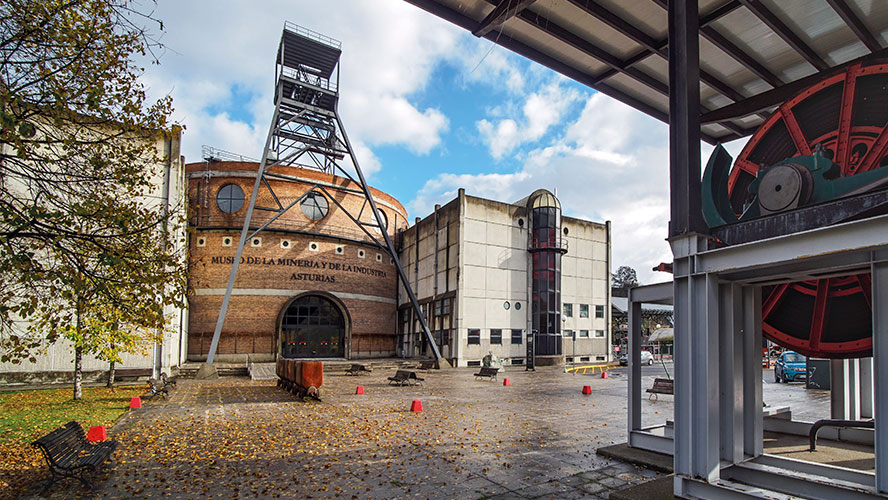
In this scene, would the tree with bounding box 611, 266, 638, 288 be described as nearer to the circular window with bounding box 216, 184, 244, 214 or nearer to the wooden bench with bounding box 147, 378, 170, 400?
the circular window with bounding box 216, 184, 244, 214

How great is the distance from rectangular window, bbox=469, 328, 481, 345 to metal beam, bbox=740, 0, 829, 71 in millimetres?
26234

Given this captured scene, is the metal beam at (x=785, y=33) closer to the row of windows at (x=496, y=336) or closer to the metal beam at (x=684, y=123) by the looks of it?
the metal beam at (x=684, y=123)

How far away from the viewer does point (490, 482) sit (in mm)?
6957

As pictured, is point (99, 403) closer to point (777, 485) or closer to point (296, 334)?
point (777, 485)

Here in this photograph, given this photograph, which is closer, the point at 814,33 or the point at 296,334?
the point at 814,33

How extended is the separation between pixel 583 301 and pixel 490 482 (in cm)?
3305

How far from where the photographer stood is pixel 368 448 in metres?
8.98

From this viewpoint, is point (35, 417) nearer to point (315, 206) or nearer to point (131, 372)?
point (131, 372)

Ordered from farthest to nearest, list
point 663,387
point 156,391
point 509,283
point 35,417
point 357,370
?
point 509,283 → point 357,370 → point 156,391 → point 663,387 → point 35,417

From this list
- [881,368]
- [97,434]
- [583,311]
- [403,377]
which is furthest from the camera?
[583,311]

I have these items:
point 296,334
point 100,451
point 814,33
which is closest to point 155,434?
point 100,451

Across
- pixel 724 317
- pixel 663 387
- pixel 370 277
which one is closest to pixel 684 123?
pixel 724 317

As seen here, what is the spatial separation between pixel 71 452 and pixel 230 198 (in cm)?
3090

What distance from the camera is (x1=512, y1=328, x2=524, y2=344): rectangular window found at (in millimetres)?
34906
